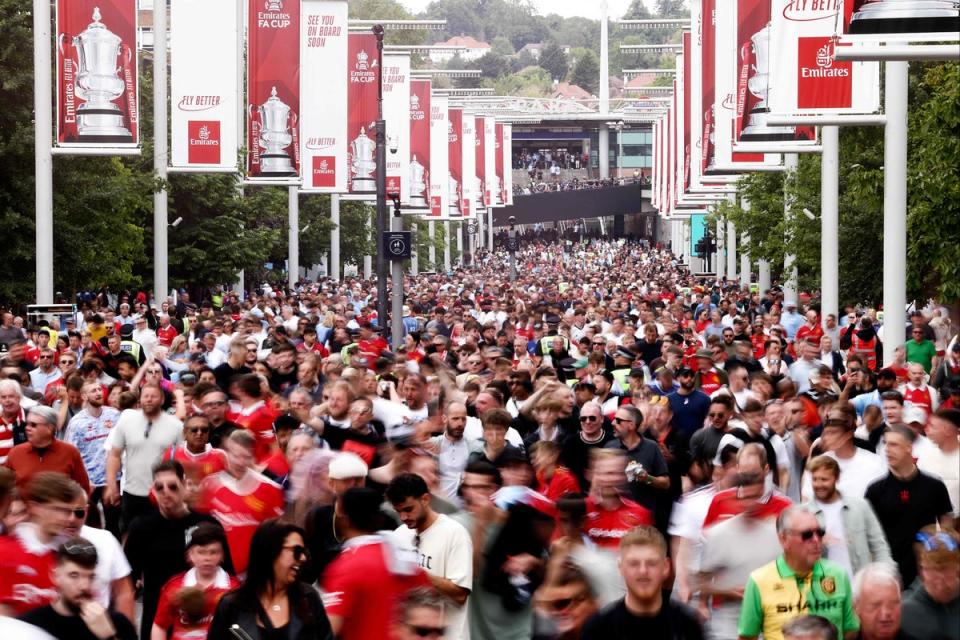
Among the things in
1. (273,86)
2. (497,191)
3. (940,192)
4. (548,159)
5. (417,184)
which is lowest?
(940,192)

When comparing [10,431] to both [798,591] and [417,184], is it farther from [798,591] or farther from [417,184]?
[417,184]

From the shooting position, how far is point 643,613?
6824 mm

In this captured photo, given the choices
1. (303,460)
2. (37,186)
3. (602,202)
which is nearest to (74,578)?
(303,460)

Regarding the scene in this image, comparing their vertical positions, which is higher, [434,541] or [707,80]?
[707,80]

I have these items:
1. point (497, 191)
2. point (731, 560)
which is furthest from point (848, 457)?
point (497, 191)

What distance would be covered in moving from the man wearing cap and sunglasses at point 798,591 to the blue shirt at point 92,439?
7.34m

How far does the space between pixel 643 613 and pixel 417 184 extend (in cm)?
4472

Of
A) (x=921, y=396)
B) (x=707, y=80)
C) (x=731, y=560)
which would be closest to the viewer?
(x=731, y=560)

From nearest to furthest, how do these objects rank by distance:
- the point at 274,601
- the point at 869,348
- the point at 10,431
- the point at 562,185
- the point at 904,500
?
the point at 274,601
the point at 904,500
the point at 10,431
the point at 869,348
the point at 562,185

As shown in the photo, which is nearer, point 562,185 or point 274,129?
point 274,129

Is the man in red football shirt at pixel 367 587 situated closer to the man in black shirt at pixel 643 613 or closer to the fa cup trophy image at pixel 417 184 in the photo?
the man in black shirt at pixel 643 613

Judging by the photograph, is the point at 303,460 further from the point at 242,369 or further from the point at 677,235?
the point at 677,235

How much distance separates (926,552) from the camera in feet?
24.7

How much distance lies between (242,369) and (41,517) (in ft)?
30.2
